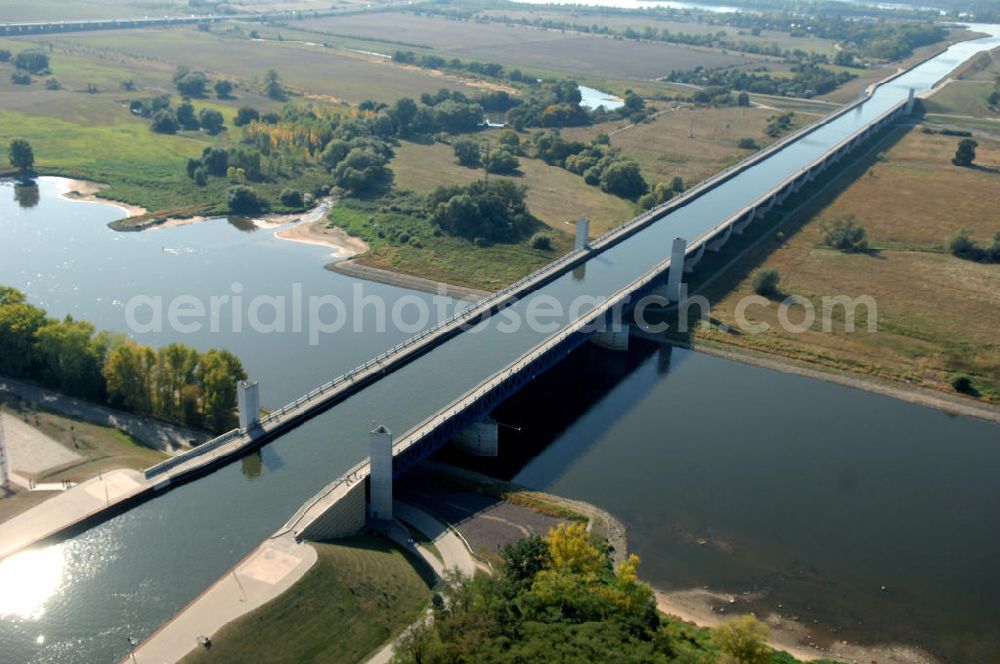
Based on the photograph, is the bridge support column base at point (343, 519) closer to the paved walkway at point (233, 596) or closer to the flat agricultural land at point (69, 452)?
the paved walkway at point (233, 596)

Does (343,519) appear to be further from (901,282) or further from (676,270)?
(901,282)

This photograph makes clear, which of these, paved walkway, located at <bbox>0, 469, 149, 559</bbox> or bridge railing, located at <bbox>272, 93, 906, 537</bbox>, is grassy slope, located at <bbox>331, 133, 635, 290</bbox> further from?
paved walkway, located at <bbox>0, 469, 149, 559</bbox>

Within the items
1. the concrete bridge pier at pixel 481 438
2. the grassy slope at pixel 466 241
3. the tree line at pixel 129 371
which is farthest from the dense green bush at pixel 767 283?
the tree line at pixel 129 371

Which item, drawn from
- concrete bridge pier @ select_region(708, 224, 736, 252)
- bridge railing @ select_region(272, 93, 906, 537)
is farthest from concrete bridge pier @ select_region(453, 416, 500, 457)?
concrete bridge pier @ select_region(708, 224, 736, 252)

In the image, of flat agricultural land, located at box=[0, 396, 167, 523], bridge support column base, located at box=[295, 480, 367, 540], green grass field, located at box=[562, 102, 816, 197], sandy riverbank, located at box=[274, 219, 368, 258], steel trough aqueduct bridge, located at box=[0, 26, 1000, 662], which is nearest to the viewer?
steel trough aqueduct bridge, located at box=[0, 26, 1000, 662]

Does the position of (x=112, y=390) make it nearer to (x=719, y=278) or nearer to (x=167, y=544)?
(x=167, y=544)
